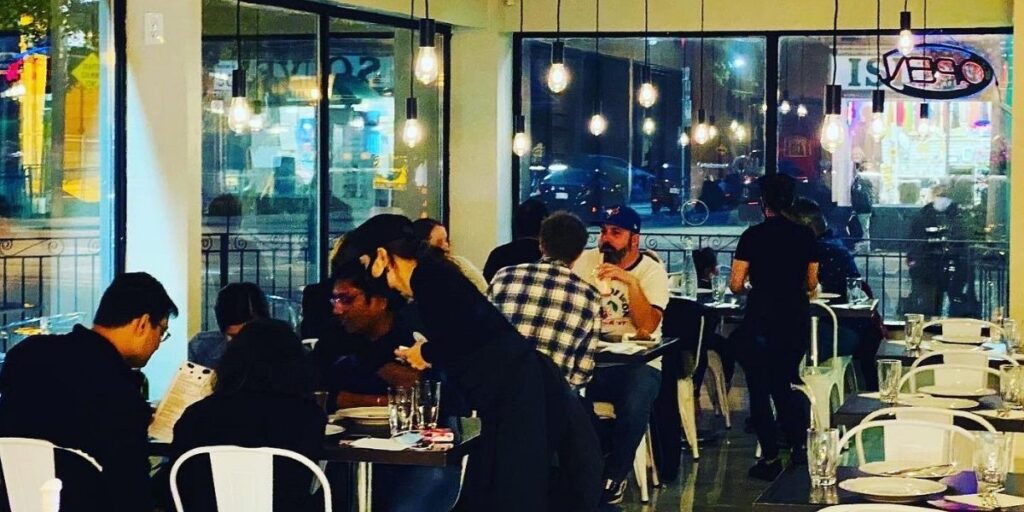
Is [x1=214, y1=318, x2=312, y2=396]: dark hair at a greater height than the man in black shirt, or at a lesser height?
lesser

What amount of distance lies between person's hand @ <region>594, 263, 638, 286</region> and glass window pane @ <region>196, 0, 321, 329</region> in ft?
6.82

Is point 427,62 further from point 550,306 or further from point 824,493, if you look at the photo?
point 824,493

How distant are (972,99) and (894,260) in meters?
1.23

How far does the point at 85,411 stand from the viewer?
15.5 feet

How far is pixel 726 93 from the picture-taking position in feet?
37.2

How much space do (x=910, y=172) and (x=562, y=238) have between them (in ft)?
16.8

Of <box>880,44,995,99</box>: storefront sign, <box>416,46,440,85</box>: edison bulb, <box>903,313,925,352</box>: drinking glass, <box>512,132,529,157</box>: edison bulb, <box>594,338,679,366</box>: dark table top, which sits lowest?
<box>594,338,679,366</box>: dark table top

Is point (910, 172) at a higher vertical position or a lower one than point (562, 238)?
higher

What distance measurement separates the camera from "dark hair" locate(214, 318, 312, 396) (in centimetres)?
463

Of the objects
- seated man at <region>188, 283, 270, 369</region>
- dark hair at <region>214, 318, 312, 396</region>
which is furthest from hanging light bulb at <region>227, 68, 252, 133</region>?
dark hair at <region>214, 318, 312, 396</region>

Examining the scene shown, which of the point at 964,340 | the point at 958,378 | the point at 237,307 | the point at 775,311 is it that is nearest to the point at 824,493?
the point at 237,307

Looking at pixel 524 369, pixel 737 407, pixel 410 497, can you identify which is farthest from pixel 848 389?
pixel 524 369

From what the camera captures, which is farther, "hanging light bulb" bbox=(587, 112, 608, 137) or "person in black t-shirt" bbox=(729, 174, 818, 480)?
"hanging light bulb" bbox=(587, 112, 608, 137)

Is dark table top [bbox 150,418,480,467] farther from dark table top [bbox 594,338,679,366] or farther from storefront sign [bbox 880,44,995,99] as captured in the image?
storefront sign [bbox 880,44,995,99]
